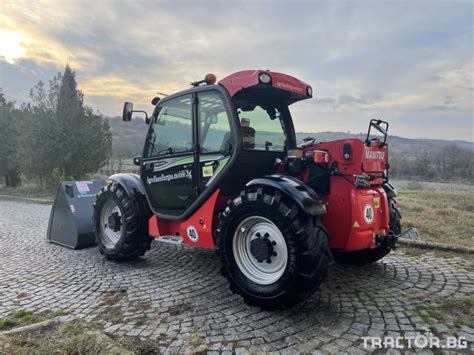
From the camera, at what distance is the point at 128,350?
272 centimetres

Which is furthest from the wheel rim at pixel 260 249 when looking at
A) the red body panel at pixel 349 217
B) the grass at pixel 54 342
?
the grass at pixel 54 342

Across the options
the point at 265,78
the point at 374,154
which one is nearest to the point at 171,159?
the point at 265,78

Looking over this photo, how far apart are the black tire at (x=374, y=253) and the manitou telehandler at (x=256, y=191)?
0.01 metres

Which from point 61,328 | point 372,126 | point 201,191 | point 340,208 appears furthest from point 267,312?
point 372,126

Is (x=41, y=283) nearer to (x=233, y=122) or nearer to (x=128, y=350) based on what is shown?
(x=128, y=350)

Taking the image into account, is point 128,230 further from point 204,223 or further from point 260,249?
point 260,249

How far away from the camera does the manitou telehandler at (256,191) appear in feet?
10.5

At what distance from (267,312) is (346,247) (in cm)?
108

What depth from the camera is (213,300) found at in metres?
3.70

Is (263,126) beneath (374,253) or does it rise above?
above

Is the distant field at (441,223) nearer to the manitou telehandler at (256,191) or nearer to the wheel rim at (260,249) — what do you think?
the manitou telehandler at (256,191)

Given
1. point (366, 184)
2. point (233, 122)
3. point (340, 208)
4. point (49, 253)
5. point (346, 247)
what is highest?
point (233, 122)

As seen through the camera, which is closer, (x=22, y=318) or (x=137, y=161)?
(x=22, y=318)

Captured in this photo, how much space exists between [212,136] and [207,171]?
1.39 feet
